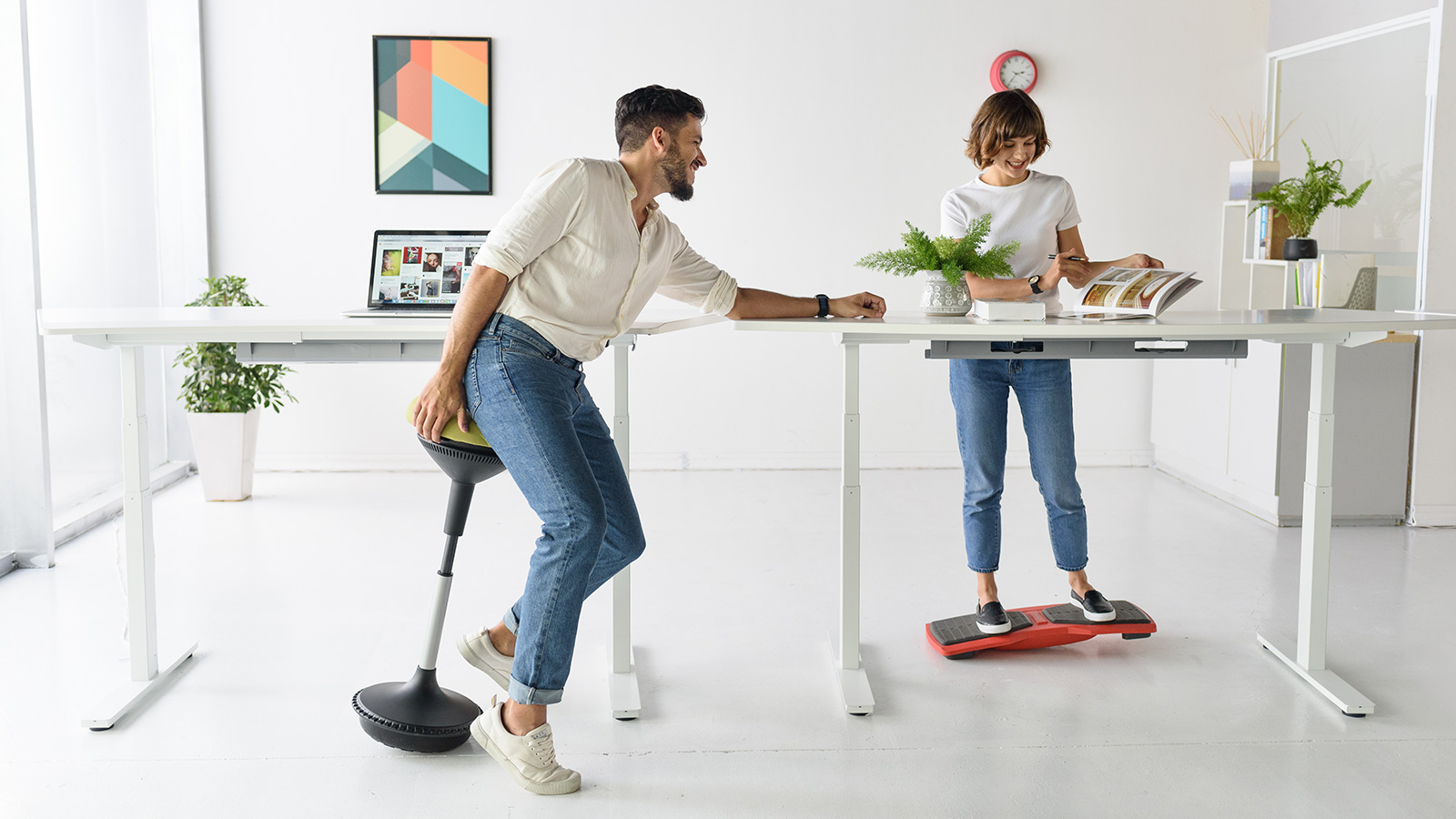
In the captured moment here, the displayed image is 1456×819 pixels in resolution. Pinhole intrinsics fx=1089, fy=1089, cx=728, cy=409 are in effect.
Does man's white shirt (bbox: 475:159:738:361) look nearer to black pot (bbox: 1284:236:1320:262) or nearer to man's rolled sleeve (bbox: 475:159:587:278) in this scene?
man's rolled sleeve (bbox: 475:159:587:278)

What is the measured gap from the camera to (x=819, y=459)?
531cm

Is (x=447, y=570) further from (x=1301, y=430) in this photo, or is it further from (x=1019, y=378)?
(x=1301, y=430)

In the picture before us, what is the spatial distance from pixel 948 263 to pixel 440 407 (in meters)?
1.24

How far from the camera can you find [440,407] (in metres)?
2.02

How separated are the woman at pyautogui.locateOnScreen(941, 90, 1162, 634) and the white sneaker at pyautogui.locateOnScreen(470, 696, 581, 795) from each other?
4.03ft

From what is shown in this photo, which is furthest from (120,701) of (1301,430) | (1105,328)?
(1301,430)

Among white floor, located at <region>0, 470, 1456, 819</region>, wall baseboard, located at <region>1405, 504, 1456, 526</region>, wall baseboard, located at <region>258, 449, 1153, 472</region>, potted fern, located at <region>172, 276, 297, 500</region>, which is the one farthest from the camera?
wall baseboard, located at <region>258, 449, 1153, 472</region>

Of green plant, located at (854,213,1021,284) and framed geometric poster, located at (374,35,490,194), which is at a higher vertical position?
framed geometric poster, located at (374,35,490,194)

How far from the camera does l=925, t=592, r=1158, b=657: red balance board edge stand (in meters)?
2.78

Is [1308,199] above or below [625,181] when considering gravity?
above

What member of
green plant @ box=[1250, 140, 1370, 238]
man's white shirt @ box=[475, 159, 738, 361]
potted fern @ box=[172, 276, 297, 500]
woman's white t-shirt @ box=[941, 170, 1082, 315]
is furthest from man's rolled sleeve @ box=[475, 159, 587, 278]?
green plant @ box=[1250, 140, 1370, 238]

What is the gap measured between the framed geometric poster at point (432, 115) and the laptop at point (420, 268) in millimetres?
2362

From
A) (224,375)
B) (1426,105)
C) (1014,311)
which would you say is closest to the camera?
(1014,311)

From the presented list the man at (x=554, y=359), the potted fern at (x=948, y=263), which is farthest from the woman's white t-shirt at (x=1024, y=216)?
the man at (x=554, y=359)
